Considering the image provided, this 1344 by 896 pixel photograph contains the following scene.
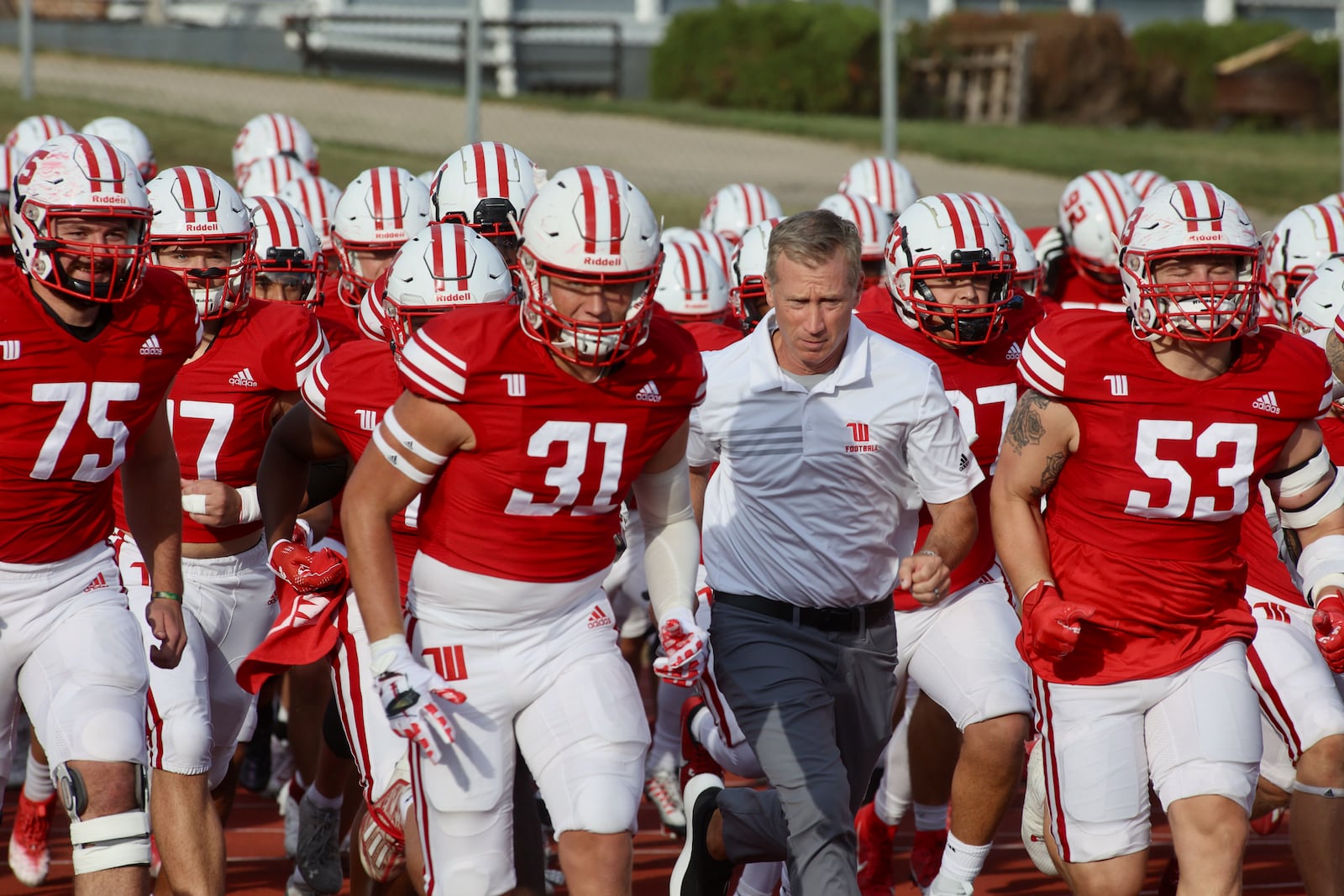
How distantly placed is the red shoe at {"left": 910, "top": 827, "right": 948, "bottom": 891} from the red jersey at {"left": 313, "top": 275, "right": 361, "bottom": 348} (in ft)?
8.67

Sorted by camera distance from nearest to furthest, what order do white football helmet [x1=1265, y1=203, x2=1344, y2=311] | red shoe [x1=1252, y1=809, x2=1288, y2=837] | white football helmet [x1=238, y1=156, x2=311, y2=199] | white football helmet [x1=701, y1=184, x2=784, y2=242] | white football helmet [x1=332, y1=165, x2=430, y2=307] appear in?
red shoe [x1=1252, y1=809, x2=1288, y2=837] → white football helmet [x1=332, y1=165, x2=430, y2=307] → white football helmet [x1=1265, y1=203, x2=1344, y2=311] → white football helmet [x1=238, y1=156, x2=311, y2=199] → white football helmet [x1=701, y1=184, x2=784, y2=242]

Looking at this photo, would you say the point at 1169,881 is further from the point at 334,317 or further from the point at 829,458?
the point at 334,317

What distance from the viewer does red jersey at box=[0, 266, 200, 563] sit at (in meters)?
4.42

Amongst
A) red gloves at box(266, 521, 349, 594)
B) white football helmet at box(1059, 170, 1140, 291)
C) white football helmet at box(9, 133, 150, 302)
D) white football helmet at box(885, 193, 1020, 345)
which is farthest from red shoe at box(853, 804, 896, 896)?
white football helmet at box(1059, 170, 1140, 291)

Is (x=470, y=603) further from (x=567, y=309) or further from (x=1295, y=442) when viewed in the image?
(x=1295, y=442)

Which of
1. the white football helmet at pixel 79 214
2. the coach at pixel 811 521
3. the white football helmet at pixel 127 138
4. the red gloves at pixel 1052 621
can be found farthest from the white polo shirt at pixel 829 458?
the white football helmet at pixel 127 138

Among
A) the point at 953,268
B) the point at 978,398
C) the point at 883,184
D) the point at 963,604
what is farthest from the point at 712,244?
the point at 963,604

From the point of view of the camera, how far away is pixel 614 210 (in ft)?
13.6

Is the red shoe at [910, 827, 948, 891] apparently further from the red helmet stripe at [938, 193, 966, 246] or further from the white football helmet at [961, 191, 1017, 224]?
the white football helmet at [961, 191, 1017, 224]

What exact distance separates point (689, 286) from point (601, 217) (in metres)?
3.87

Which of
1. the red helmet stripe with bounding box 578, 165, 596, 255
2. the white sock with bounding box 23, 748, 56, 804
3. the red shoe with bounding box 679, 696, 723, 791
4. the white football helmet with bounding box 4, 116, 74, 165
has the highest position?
the white football helmet with bounding box 4, 116, 74, 165

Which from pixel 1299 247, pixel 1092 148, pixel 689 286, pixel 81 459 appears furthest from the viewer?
pixel 1092 148

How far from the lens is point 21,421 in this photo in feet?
14.5

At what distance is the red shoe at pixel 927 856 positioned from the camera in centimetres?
601
